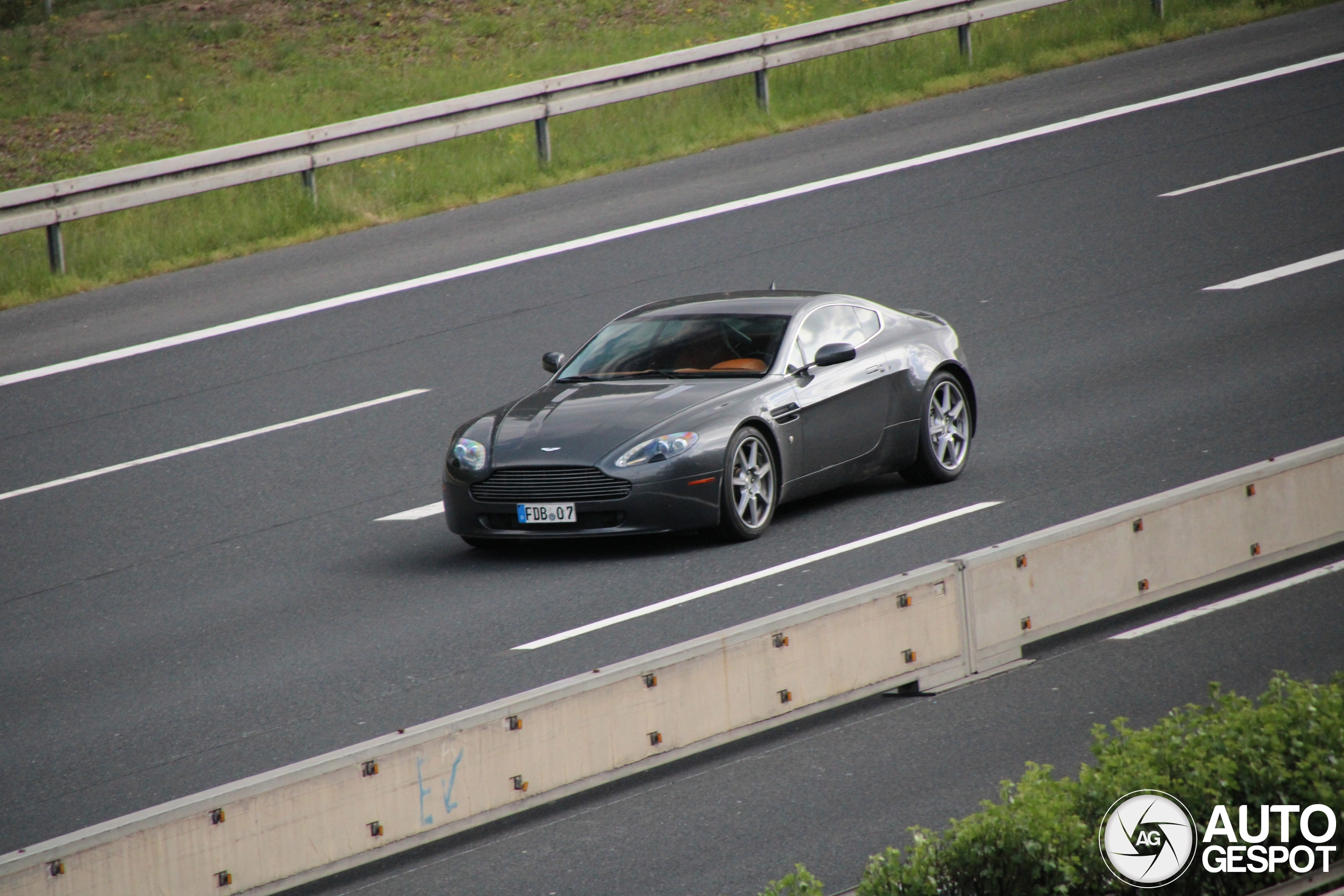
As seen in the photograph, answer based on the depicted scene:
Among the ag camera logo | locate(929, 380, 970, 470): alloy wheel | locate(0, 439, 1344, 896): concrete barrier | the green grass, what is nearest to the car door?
locate(929, 380, 970, 470): alloy wheel

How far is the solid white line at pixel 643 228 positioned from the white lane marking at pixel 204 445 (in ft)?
8.78

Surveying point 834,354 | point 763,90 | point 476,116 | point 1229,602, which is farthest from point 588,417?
point 763,90

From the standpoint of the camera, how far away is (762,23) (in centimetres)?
2855

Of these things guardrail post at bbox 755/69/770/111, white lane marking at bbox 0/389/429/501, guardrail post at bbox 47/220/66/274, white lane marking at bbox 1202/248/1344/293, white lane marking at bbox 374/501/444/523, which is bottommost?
white lane marking at bbox 374/501/444/523

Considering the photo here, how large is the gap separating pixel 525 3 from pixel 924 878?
2770 cm

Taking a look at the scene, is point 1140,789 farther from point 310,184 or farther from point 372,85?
point 372,85

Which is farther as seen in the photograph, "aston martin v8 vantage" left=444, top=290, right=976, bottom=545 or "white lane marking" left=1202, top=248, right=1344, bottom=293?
"white lane marking" left=1202, top=248, right=1344, bottom=293

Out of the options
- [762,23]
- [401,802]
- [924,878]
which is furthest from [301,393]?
[762,23]

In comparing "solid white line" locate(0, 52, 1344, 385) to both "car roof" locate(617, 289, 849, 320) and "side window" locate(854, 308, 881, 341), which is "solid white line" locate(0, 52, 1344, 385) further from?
"side window" locate(854, 308, 881, 341)

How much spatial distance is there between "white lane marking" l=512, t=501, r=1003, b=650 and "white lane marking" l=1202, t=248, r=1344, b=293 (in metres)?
5.92

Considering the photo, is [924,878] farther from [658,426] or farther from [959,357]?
[959,357]

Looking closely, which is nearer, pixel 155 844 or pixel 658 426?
pixel 155 844

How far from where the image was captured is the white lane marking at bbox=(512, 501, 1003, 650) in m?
9.70

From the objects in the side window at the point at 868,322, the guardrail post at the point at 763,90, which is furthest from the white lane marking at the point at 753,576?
the guardrail post at the point at 763,90
